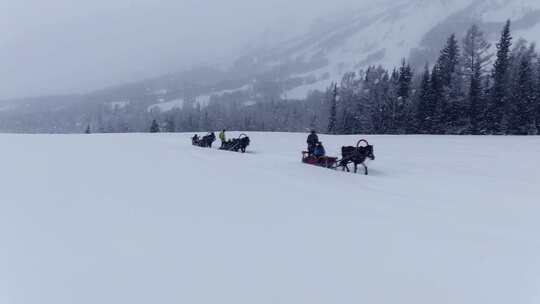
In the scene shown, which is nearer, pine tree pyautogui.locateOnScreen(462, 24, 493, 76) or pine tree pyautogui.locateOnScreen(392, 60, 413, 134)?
pine tree pyautogui.locateOnScreen(462, 24, 493, 76)

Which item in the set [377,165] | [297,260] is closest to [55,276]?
[297,260]

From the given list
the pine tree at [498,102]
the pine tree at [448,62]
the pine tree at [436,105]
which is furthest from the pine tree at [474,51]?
the pine tree at [436,105]

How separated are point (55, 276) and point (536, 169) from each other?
20.6m

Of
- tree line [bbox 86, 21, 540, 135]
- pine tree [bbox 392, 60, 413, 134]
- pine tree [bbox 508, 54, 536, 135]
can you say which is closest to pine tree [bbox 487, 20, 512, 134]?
tree line [bbox 86, 21, 540, 135]

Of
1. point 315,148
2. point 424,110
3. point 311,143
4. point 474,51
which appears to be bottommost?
point 315,148

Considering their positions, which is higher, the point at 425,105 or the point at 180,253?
the point at 425,105

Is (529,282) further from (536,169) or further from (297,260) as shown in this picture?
(536,169)

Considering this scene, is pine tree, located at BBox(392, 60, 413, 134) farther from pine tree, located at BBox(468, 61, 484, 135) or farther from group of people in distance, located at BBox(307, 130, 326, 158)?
group of people in distance, located at BBox(307, 130, 326, 158)

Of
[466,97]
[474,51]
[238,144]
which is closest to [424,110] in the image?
[466,97]

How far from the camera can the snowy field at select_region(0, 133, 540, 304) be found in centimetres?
479

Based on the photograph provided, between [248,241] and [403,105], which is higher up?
[403,105]

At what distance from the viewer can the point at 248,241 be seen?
629 centimetres

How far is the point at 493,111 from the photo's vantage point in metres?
48.8

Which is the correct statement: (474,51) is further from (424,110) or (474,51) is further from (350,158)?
(350,158)
